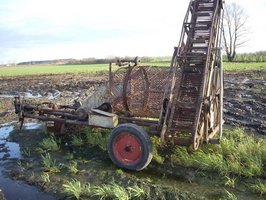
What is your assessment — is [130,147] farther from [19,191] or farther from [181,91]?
[19,191]

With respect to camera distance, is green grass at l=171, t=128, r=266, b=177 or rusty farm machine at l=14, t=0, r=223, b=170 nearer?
green grass at l=171, t=128, r=266, b=177

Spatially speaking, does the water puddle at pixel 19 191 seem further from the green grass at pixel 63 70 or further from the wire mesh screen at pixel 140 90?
the green grass at pixel 63 70

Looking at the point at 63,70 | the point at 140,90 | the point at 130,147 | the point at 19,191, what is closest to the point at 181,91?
the point at 140,90

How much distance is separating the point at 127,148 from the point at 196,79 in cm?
201

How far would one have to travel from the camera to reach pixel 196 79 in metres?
5.20

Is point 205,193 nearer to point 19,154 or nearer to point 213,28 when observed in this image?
point 213,28

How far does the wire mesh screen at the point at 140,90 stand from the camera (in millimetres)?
5996

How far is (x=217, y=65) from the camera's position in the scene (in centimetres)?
522

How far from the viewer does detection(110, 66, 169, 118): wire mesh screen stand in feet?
19.7

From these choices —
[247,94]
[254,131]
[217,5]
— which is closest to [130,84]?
[217,5]

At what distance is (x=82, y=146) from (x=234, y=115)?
17.9ft

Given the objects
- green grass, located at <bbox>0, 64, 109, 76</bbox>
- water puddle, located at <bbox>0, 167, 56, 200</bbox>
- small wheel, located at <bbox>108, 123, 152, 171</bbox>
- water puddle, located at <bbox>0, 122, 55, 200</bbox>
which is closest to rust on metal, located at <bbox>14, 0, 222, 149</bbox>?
small wheel, located at <bbox>108, 123, 152, 171</bbox>

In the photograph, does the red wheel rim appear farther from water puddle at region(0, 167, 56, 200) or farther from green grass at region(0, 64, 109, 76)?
green grass at region(0, 64, 109, 76)

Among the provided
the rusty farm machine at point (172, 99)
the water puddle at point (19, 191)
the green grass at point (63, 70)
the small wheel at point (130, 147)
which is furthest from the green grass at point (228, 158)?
the green grass at point (63, 70)
